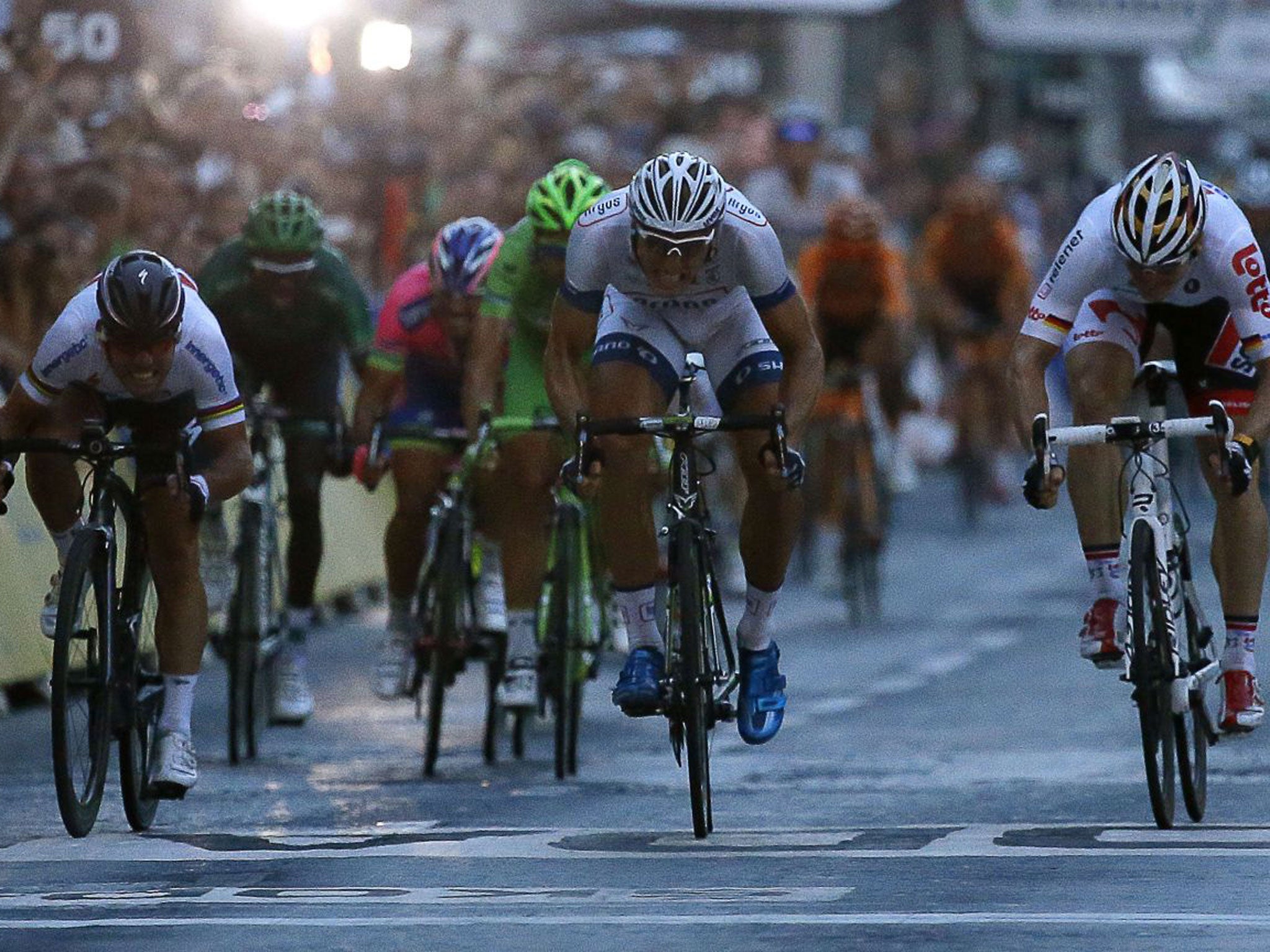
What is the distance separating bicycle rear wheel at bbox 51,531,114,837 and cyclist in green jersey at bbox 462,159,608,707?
95.4 inches

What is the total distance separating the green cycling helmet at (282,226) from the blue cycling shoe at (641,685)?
325 centimetres

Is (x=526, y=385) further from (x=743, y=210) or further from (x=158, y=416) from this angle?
(x=743, y=210)

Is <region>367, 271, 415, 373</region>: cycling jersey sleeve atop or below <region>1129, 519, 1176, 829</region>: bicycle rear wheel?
atop

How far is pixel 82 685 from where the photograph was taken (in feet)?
31.3

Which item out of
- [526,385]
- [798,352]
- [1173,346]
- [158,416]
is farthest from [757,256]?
[526,385]

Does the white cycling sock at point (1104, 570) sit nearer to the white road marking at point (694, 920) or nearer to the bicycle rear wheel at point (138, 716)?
the white road marking at point (694, 920)

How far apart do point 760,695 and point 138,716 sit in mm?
1902

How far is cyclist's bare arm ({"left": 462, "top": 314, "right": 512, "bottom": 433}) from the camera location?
11.9 meters

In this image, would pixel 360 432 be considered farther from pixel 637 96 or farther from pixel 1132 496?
pixel 637 96

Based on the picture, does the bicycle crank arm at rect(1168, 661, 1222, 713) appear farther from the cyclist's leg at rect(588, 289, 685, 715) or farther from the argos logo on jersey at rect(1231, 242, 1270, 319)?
the cyclist's leg at rect(588, 289, 685, 715)

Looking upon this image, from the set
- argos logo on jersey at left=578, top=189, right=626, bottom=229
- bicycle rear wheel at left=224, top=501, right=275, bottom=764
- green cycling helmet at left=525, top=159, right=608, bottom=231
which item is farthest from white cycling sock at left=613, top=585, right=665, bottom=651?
bicycle rear wheel at left=224, top=501, right=275, bottom=764

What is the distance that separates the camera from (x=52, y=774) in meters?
11.7

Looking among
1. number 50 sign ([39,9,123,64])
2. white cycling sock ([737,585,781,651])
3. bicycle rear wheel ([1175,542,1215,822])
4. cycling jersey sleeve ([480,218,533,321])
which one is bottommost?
bicycle rear wheel ([1175,542,1215,822])

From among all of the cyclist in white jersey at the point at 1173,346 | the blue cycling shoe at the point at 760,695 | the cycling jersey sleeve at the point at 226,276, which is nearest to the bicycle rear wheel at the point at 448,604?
the cycling jersey sleeve at the point at 226,276
